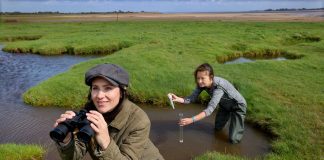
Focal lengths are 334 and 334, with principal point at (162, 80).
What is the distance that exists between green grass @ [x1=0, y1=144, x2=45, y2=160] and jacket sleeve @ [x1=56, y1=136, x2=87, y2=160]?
4.98 m

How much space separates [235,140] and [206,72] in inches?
96.1

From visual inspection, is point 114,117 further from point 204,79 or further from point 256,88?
point 256,88

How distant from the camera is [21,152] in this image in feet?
25.8

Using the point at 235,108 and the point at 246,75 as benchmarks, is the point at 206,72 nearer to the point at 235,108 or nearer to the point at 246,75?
the point at 235,108

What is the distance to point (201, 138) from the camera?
9.13 m

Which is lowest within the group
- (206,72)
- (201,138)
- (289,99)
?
(201,138)

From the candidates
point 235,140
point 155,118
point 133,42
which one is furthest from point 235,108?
point 133,42

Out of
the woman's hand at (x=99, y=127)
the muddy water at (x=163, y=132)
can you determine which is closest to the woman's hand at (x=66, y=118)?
the woman's hand at (x=99, y=127)

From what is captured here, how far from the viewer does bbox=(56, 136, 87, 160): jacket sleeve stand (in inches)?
128

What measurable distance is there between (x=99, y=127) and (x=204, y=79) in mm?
4697

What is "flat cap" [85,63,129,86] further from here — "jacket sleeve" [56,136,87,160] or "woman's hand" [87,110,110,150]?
"jacket sleeve" [56,136,87,160]

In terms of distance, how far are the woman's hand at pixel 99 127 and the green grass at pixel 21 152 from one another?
5.57 m

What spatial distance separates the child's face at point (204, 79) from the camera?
7.25 meters

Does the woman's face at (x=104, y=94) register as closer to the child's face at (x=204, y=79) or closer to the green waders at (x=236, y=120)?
the child's face at (x=204, y=79)
